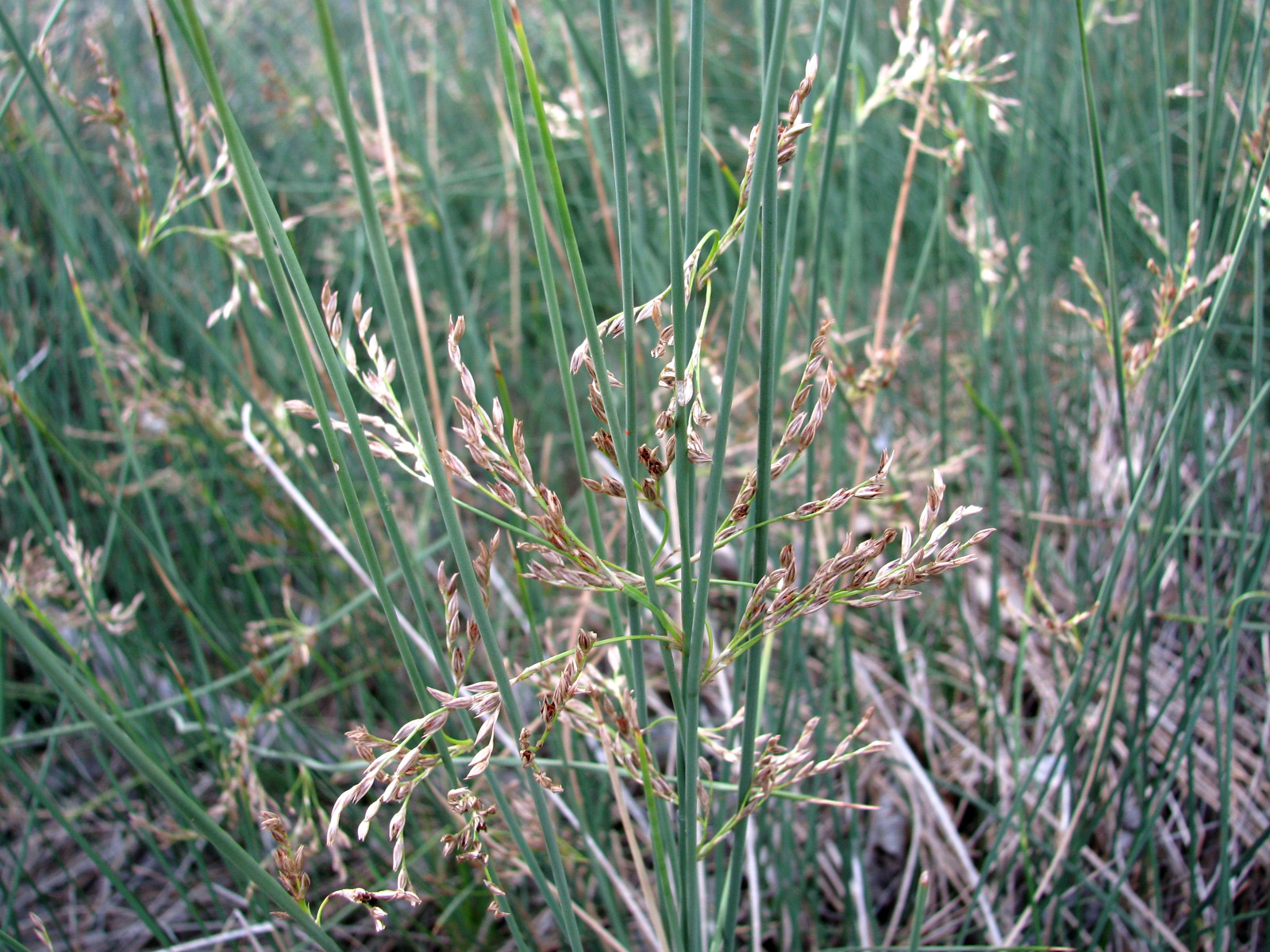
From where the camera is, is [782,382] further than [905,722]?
Yes

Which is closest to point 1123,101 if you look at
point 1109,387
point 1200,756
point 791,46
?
point 1109,387

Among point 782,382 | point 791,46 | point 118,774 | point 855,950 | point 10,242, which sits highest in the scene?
point 791,46

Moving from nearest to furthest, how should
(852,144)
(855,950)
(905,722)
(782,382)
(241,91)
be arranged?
(855,950) → (852,144) → (905,722) → (782,382) → (241,91)

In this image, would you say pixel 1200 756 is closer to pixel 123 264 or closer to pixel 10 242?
pixel 10 242

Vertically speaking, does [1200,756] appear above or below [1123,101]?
below

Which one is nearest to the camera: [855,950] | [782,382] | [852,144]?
[855,950]

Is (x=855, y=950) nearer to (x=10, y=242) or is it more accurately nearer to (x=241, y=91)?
(x=10, y=242)
